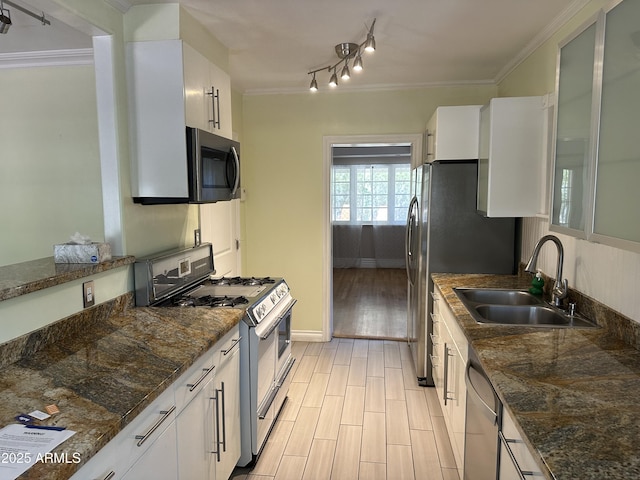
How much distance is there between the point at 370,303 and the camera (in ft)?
19.6

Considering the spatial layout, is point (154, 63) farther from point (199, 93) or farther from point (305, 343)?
Result: point (305, 343)

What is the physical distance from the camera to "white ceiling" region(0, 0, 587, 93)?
235 centimetres

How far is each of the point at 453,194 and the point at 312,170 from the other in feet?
5.29

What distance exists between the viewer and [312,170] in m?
4.32

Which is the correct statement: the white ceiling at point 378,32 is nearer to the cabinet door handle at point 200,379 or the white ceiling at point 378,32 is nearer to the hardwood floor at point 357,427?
the cabinet door handle at point 200,379

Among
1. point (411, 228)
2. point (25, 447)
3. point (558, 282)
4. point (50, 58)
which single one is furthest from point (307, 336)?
point (25, 447)

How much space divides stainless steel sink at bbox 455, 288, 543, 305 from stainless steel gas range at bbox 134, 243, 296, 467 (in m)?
1.16

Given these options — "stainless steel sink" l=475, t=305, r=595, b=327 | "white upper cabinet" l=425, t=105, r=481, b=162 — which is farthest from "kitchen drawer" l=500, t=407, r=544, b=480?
"white upper cabinet" l=425, t=105, r=481, b=162

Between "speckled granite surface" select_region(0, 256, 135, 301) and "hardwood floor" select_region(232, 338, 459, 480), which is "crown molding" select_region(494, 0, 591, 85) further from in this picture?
"speckled granite surface" select_region(0, 256, 135, 301)

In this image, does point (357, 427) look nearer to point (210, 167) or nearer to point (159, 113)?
point (210, 167)

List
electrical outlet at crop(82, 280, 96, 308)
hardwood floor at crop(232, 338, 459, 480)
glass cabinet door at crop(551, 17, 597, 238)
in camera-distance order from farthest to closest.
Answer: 1. hardwood floor at crop(232, 338, 459, 480)
2. electrical outlet at crop(82, 280, 96, 308)
3. glass cabinet door at crop(551, 17, 597, 238)

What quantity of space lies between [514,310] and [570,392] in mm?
1137

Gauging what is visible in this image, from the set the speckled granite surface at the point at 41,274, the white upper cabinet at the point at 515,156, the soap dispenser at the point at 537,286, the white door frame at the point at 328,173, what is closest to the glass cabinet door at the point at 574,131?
the white upper cabinet at the point at 515,156

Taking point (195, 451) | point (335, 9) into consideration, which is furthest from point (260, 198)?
point (195, 451)
